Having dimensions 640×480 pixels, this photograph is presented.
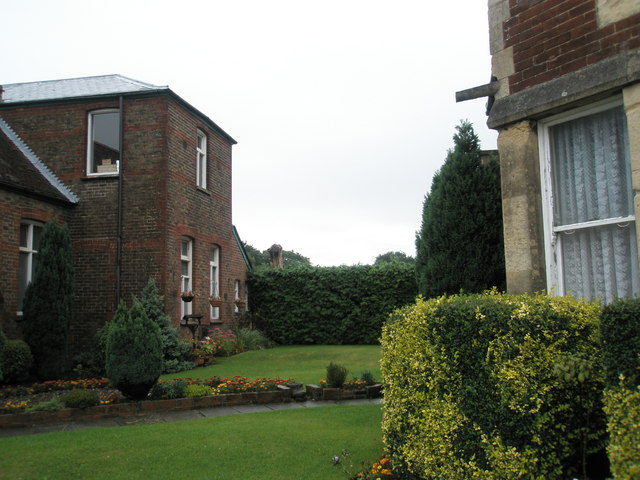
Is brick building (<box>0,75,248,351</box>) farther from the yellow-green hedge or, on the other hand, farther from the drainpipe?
the yellow-green hedge

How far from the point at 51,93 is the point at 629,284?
55.7 feet

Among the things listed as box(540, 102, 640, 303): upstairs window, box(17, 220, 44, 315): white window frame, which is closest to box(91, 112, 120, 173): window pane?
box(17, 220, 44, 315): white window frame

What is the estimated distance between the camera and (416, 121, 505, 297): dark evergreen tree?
6.85 meters

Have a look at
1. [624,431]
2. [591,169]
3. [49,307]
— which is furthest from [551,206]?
[49,307]

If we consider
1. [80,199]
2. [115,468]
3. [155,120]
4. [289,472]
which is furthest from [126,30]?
[289,472]

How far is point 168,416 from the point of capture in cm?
834

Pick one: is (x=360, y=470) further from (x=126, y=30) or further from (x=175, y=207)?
(x=175, y=207)

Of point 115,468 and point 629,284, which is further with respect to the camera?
point 115,468

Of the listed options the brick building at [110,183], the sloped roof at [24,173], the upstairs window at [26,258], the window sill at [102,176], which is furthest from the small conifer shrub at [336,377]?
the window sill at [102,176]

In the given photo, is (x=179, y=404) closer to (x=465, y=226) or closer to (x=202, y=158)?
(x=465, y=226)

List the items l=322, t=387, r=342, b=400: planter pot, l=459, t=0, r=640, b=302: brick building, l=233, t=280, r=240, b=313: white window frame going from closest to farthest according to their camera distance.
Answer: l=459, t=0, r=640, b=302: brick building < l=322, t=387, r=342, b=400: planter pot < l=233, t=280, r=240, b=313: white window frame

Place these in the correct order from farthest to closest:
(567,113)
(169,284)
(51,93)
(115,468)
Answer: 1. (51,93)
2. (169,284)
3. (115,468)
4. (567,113)

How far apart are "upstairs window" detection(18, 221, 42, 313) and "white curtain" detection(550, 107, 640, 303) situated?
12.6 metres

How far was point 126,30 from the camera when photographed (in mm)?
10188
